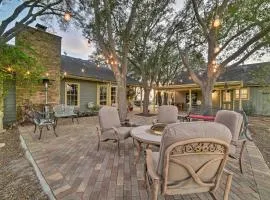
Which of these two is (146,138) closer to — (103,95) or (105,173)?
(105,173)

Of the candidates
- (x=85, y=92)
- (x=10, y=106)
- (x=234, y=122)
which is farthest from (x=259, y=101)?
(x=10, y=106)

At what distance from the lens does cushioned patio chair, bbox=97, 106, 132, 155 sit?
4.92 metres

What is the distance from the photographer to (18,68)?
28.1 feet

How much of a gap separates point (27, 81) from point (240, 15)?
1015 cm

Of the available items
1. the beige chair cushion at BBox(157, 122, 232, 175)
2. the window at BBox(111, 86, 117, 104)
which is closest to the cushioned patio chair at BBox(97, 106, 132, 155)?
the beige chair cushion at BBox(157, 122, 232, 175)

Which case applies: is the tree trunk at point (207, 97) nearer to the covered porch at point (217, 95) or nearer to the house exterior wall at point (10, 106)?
the covered porch at point (217, 95)

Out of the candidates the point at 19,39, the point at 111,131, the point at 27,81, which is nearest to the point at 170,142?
the point at 111,131

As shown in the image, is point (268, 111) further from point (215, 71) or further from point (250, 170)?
point (250, 170)

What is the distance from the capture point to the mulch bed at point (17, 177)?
3.32 meters

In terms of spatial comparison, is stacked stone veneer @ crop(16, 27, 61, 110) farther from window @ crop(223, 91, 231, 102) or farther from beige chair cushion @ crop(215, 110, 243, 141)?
window @ crop(223, 91, 231, 102)

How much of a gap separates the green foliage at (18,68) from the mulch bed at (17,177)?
3.38 m

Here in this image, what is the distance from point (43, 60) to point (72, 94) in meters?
3.19

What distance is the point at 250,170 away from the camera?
3832 mm

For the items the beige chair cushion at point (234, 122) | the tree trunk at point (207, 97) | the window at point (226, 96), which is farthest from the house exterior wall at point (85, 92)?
the window at point (226, 96)
